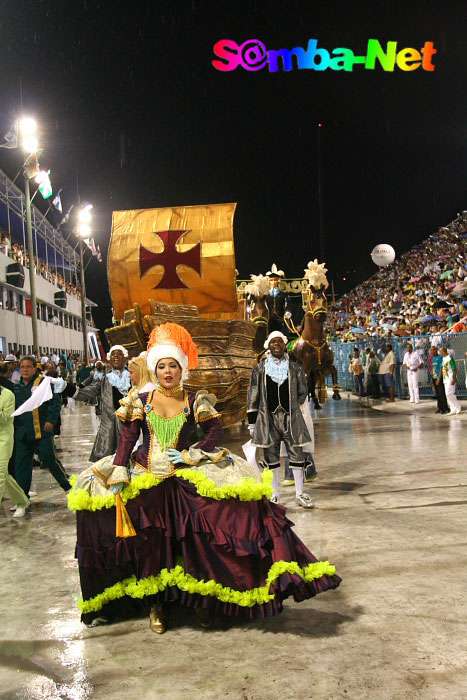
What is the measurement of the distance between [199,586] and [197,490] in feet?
1.79

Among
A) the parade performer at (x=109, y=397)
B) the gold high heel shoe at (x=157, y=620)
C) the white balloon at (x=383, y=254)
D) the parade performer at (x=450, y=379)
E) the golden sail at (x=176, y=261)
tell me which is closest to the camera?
the gold high heel shoe at (x=157, y=620)

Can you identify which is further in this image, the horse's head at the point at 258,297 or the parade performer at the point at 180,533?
the horse's head at the point at 258,297

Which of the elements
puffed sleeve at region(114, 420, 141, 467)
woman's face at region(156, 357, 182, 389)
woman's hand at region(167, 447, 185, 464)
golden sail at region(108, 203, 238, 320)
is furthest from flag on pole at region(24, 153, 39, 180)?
woman's hand at region(167, 447, 185, 464)

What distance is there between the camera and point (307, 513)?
655 centimetres

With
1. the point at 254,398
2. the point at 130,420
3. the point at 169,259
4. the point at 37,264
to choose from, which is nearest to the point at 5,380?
the point at 254,398

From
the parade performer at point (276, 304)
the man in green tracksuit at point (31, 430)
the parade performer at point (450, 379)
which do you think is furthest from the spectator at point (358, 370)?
the man in green tracksuit at point (31, 430)

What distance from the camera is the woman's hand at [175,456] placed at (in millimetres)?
3936

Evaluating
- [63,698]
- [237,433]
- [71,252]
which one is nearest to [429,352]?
[237,433]

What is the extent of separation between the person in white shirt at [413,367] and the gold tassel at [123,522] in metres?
15.1

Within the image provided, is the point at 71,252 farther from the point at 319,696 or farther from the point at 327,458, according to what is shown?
the point at 319,696

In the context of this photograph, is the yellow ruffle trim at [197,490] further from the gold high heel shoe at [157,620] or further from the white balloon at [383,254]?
the white balloon at [383,254]

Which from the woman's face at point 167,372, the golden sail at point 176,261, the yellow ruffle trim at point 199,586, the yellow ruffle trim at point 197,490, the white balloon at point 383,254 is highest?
the white balloon at point 383,254

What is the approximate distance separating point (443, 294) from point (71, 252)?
114ft

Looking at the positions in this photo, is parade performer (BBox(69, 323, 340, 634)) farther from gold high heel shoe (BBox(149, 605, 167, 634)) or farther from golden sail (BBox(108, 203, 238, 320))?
golden sail (BBox(108, 203, 238, 320))
